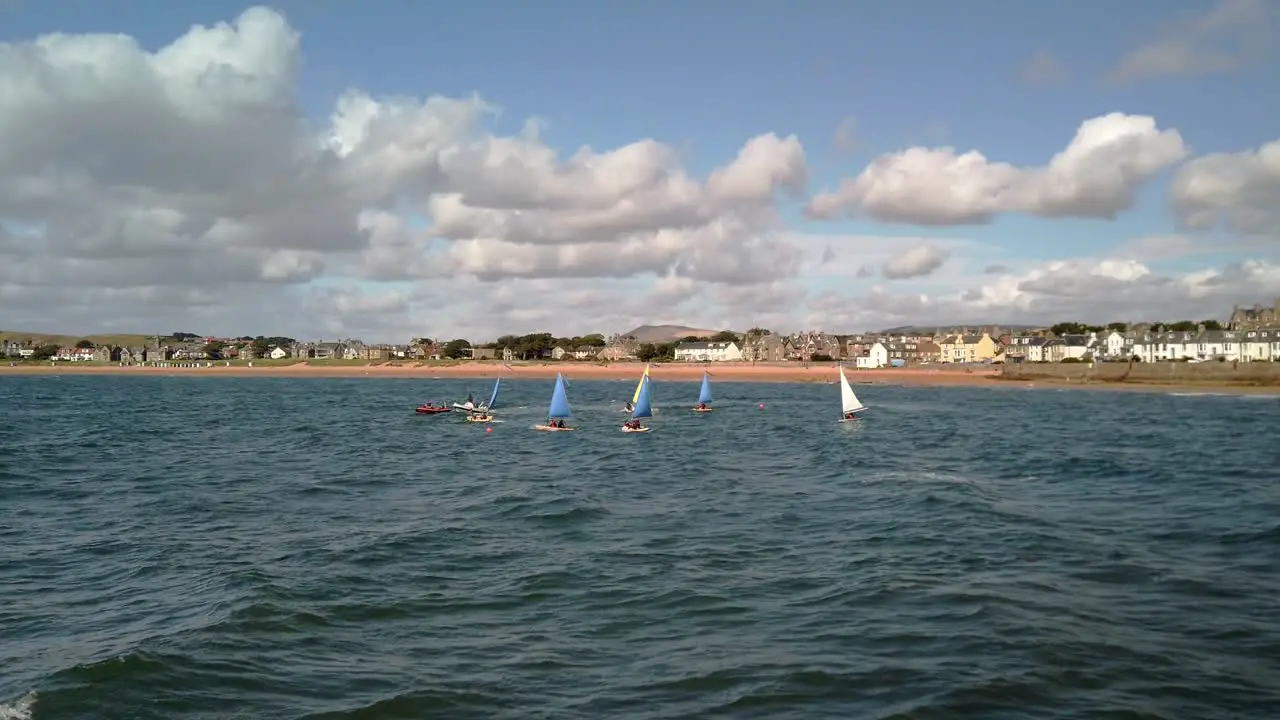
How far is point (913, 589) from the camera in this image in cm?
1753

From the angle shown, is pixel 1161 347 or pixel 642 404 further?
pixel 1161 347

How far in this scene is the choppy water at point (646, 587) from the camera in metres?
12.4

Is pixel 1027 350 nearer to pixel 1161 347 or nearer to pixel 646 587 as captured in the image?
pixel 1161 347

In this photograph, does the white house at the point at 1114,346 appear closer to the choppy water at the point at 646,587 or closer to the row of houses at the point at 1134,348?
the row of houses at the point at 1134,348

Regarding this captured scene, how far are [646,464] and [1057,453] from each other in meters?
17.6

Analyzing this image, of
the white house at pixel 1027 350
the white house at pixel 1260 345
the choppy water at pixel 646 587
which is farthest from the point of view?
the white house at pixel 1027 350

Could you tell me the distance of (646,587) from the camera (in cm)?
1775

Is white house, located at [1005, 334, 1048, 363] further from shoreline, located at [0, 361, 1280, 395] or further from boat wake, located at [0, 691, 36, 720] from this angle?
boat wake, located at [0, 691, 36, 720]

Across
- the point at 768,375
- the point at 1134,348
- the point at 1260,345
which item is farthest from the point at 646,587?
the point at 1134,348

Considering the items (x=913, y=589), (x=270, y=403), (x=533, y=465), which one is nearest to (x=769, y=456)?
(x=533, y=465)

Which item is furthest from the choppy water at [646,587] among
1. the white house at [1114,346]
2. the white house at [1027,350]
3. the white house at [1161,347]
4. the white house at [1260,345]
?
the white house at [1027,350]

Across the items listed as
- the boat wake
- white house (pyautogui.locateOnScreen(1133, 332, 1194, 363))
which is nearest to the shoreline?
white house (pyautogui.locateOnScreen(1133, 332, 1194, 363))

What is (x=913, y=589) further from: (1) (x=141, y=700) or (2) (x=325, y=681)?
(1) (x=141, y=700)

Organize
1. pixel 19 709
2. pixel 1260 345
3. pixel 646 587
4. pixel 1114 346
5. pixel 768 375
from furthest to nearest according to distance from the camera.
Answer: pixel 1114 346 < pixel 768 375 < pixel 1260 345 < pixel 646 587 < pixel 19 709
